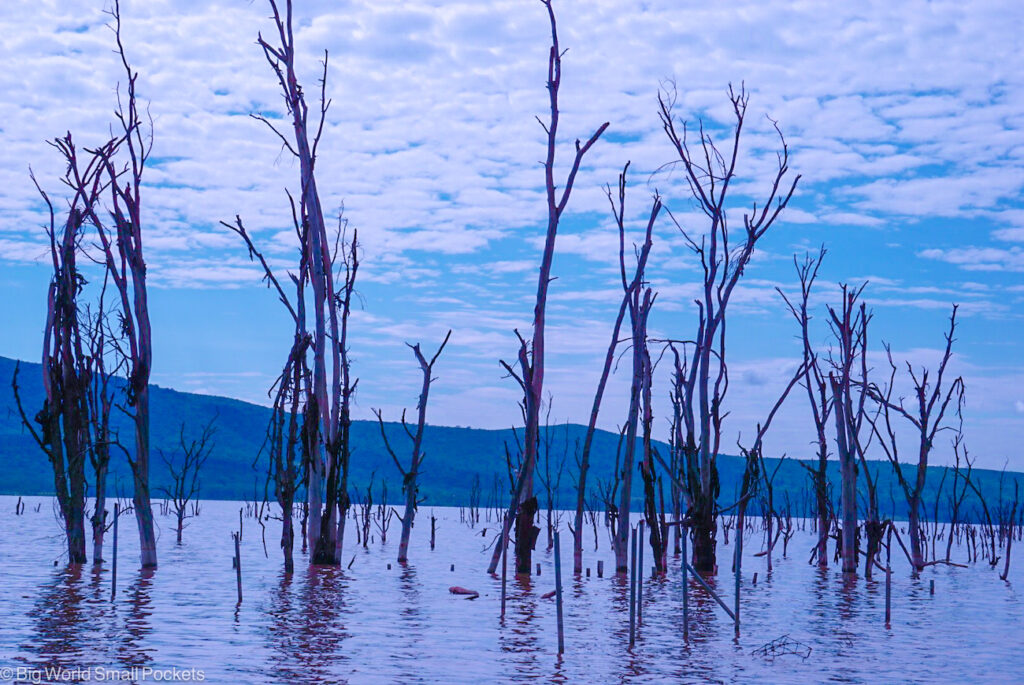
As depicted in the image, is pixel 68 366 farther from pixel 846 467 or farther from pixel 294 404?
pixel 846 467

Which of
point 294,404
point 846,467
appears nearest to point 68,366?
point 294,404

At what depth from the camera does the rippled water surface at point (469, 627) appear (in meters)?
11.4

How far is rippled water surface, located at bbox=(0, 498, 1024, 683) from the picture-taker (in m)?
11.4

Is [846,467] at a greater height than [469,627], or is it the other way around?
[846,467]

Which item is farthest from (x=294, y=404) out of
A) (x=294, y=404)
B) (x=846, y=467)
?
(x=846, y=467)

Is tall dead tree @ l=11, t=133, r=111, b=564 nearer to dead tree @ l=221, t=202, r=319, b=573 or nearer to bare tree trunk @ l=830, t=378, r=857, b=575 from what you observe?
dead tree @ l=221, t=202, r=319, b=573

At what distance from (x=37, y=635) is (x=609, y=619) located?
7.15 m

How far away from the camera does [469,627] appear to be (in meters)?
14.9

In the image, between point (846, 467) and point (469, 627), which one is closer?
point (469, 627)

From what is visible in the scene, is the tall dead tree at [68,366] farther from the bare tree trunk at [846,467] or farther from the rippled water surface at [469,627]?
the bare tree trunk at [846,467]

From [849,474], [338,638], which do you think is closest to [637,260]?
[849,474]

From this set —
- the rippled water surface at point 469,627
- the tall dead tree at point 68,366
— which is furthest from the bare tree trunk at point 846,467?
the tall dead tree at point 68,366

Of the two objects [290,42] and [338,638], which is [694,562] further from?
[290,42]

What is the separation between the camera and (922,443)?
23672mm
